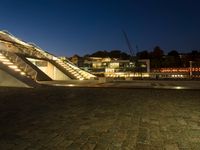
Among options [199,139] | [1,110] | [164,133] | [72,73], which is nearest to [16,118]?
[1,110]

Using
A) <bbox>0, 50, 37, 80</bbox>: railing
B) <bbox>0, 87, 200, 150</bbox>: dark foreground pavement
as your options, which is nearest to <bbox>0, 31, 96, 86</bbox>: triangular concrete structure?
<bbox>0, 50, 37, 80</bbox>: railing

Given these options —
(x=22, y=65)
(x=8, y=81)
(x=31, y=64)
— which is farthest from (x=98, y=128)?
(x=31, y=64)

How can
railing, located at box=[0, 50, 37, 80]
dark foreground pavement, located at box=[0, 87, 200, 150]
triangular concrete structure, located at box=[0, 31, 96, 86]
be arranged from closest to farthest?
dark foreground pavement, located at box=[0, 87, 200, 150] < triangular concrete structure, located at box=[0, 31, 96, 86] < railing, located at box=[0, 50, 37, 80]

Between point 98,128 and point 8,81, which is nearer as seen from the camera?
point 98,128

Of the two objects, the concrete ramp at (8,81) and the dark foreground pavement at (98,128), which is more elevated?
the concrete ramp at (8,81)

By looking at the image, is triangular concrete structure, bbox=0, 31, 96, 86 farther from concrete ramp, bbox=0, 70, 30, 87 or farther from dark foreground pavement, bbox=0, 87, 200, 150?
dark foreground pavement, bbox=0, 87, 200, 150

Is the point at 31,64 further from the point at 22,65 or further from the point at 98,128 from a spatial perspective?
the point at 98,128

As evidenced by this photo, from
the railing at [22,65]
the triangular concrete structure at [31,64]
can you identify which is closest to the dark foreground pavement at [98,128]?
the triangular concrete structure at [31,64]

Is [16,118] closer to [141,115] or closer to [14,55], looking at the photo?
[141,115]

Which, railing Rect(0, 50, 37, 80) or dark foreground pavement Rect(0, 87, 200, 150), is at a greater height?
railing Rect(0, 50, 37, 80)

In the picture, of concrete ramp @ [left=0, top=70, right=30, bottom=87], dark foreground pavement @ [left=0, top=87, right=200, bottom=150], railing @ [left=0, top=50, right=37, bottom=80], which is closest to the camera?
dark foreground pavement @ [left=0, top=87, right=200, bottom=150]

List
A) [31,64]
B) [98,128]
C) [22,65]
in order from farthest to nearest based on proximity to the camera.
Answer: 1. [31,64]
2. [22,65]
3. [98,128]

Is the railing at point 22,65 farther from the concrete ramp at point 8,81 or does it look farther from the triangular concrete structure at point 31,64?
the concrete ramp at point 8,81

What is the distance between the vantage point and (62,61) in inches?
1067
